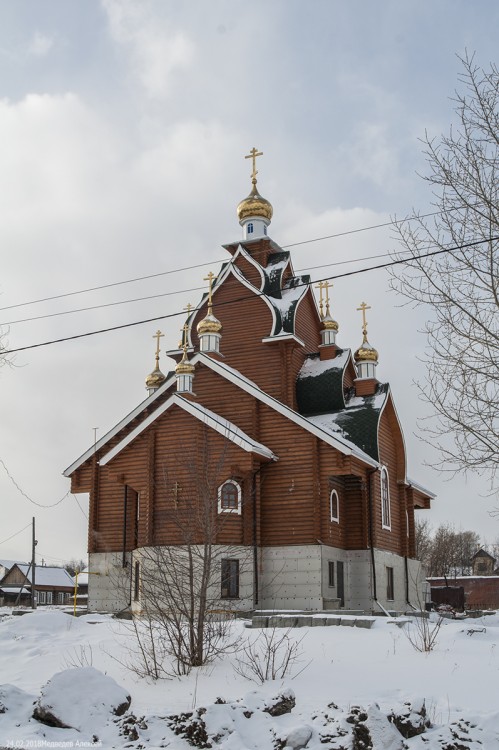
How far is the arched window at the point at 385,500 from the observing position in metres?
24.1

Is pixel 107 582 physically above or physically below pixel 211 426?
below

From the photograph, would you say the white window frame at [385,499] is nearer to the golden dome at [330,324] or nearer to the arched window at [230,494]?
the golden dome at [330,324]

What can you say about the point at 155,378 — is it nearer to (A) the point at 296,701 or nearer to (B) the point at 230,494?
(B) the point at 230,494

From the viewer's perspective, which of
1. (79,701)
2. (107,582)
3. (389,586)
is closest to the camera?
(79,701)

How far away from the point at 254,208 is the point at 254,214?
8.4 inches

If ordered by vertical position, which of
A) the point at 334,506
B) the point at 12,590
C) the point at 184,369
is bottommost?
the point at 12,590

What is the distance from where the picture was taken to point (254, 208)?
28.0 m

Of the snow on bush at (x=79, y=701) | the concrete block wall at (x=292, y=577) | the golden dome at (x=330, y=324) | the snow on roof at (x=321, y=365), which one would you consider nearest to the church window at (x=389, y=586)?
the concrete block wall at (x=292, y=577)

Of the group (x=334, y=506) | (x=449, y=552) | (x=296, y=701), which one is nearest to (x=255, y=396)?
(x=334, y=506)

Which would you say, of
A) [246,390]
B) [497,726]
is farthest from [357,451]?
[497,726]

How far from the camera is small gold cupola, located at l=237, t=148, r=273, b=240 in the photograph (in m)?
28.0

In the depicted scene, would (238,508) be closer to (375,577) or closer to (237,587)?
(237,587)

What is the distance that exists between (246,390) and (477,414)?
1304cm

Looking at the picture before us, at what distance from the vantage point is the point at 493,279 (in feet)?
32.2
